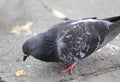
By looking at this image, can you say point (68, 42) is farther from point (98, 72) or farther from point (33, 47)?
point (98, 72)

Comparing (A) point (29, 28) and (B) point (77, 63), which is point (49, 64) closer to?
(B) point (77, 63)

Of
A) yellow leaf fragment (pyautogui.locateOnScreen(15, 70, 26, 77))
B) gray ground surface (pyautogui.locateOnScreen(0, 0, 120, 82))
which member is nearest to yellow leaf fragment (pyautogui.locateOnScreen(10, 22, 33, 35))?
gray ground surface (pyautogui.locateOnScreen(0, 0, 120, 82))

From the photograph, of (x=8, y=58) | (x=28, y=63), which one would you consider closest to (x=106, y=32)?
(x=28, y=63)

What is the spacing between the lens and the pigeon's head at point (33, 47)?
3.97 m

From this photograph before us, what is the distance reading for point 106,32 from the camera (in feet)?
14.4

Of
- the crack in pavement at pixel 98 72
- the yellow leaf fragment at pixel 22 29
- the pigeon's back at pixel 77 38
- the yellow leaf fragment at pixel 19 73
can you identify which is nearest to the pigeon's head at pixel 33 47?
the pigeon's back at pixel 77 38

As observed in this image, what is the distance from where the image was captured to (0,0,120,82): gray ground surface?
169 inches

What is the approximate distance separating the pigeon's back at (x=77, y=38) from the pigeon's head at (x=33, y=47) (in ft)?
0.67

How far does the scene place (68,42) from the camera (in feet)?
13.5

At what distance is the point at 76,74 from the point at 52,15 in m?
1.93

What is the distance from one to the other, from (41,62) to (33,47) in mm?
610

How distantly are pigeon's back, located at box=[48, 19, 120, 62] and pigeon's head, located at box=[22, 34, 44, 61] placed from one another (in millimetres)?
205

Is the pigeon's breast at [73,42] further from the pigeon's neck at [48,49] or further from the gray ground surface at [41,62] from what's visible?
the gray ground surface at [41,62]

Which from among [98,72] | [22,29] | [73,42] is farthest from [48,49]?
[22,29]
